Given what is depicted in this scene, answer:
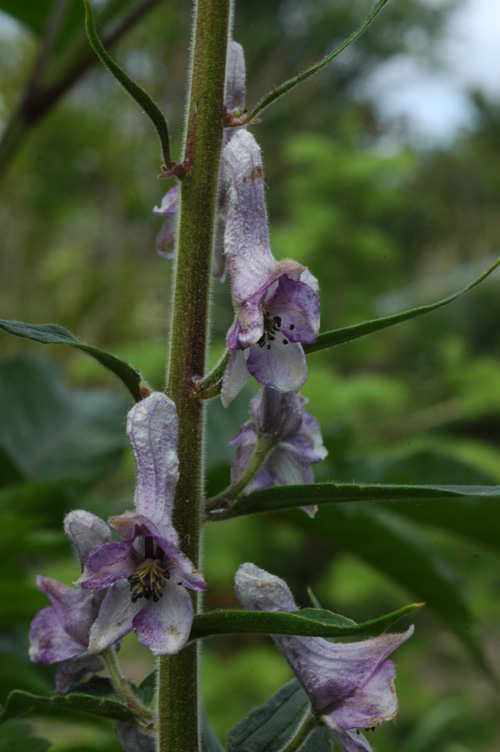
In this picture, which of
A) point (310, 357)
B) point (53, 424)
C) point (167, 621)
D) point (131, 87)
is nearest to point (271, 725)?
point (167, 621)

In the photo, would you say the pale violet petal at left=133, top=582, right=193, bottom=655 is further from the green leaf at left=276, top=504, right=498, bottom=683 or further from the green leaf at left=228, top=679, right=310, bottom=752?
the green leaf at left=276, top=504, right=498, bottom=683

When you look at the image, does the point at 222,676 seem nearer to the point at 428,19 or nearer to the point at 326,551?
the point at 326,551

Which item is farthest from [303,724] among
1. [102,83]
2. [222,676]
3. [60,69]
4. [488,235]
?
[488,235]

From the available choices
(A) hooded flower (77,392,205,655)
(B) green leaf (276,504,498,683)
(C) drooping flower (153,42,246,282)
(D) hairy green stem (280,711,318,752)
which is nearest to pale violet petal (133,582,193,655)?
(A) hooded flower (77,392,205,655)

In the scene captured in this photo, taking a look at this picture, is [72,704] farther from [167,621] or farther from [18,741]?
[18,741]

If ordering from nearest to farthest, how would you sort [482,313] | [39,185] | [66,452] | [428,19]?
1. [66,452]
2. [39,185]
3. [482,313]
4. [428,19]

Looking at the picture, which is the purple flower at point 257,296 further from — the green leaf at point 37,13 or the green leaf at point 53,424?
the green leaf at point 37,13
